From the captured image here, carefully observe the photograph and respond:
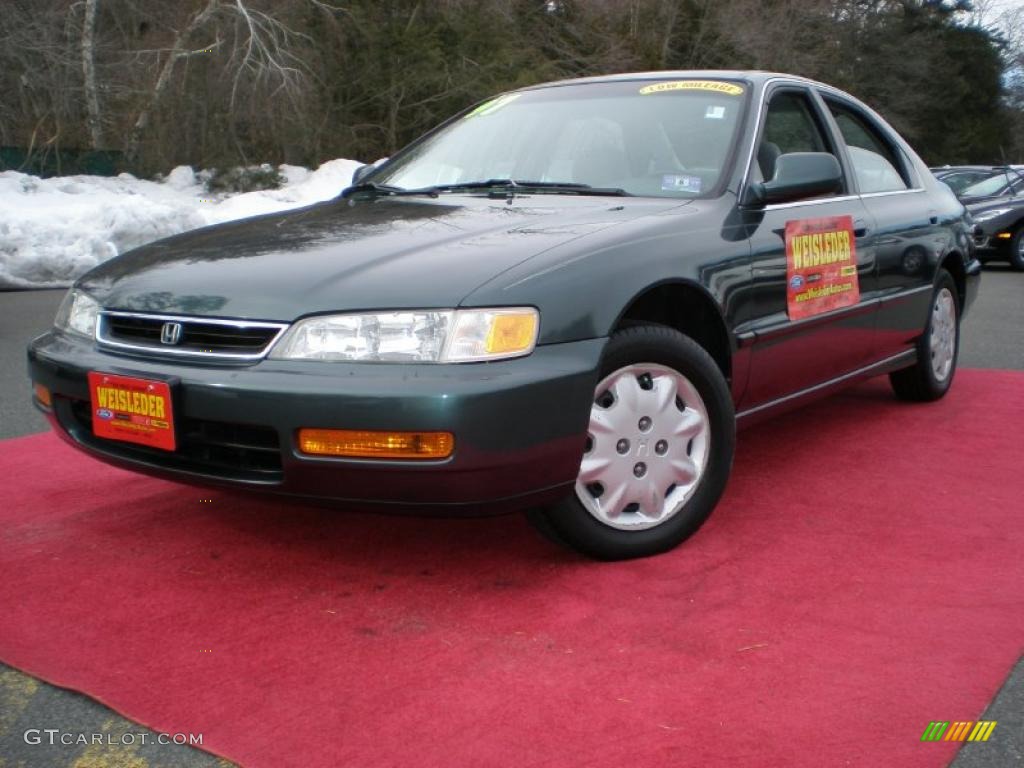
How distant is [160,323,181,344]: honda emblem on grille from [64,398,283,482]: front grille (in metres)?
0.24

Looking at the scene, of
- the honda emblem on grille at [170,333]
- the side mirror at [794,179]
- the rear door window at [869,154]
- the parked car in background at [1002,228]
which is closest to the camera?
the honda emblem on grille at [170,333]

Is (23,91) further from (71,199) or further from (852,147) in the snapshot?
(852,147)

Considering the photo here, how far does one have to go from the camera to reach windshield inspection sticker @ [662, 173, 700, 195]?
12.5ft

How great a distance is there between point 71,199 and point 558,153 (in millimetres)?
11953

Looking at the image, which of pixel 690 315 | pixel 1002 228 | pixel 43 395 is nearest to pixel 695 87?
pixel 690 315

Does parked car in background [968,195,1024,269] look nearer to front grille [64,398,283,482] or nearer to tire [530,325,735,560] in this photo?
tire [530,325,735,560]

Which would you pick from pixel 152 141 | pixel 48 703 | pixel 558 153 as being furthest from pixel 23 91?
pixel 48 703

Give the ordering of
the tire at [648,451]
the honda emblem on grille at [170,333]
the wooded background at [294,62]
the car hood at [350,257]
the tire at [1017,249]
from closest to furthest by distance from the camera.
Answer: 1. the car hood at [350,257]
2. the honda emblem on grille at [170,333]
3. the tire at [648,451]
4. the tire at [1017,249]
5. the wooded background at [294,62]

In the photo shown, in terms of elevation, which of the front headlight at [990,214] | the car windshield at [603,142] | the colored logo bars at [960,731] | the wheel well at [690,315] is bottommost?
the colored logo bars at [960,731]

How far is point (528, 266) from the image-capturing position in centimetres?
296

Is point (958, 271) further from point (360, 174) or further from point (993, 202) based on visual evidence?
point (993, 202)

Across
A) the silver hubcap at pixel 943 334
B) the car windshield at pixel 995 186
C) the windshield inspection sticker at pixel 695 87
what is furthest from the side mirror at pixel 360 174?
the car windshield at pixel 995 186

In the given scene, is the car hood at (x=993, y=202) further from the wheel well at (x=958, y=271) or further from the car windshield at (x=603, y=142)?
the car windshield at (x=603, y=142)

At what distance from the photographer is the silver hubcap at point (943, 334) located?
17.8ft
